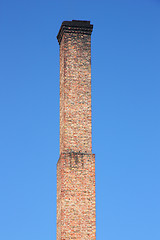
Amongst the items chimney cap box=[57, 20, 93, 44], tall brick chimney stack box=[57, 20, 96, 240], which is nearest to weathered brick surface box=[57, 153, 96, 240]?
tall brick chimney stack box=[57, 20, 96, 240]

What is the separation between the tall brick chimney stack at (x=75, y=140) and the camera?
22500 millimetres

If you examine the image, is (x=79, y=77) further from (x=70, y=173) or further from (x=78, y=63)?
(x=70, y=173)

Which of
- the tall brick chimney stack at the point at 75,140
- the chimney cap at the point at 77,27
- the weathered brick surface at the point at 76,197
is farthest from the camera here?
the chimney cap at the point at 77,27

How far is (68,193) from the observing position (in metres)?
22.7

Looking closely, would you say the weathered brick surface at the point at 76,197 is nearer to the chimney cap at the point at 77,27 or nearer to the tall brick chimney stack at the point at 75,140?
the tall brick chimney stack at the point at 75,140

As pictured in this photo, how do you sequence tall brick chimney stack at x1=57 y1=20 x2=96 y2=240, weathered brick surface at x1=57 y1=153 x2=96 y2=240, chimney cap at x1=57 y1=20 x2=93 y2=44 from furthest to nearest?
chimney cap at x1=57 y1=20 x2=93 y2=44
tall brick chimney stack at x1=57 y1=20 x2=96 y2=240
weathered brick surface at x1=57 y1=153 x2=96 y2=240

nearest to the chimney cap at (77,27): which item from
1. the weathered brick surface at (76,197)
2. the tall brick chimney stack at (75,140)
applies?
the tall brick chimney stack at (75,140)

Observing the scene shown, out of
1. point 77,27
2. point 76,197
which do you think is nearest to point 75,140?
point 76,197

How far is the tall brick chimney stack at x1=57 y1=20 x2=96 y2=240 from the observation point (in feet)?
73.8

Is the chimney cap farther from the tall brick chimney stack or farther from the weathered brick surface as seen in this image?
the weathered brick surface

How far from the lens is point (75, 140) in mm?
23422

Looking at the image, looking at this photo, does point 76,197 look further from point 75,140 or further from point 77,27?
point 77,27

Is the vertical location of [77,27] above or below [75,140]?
above
